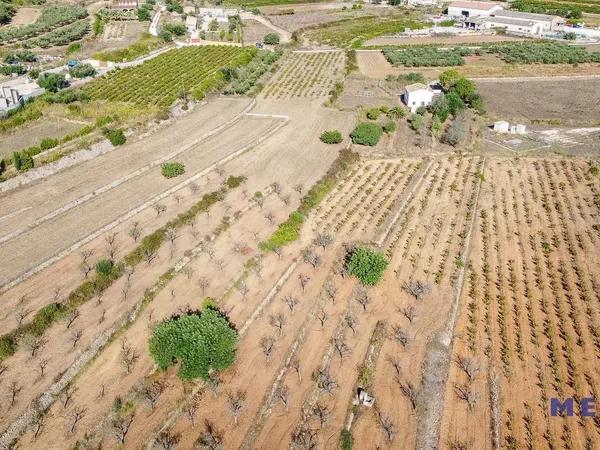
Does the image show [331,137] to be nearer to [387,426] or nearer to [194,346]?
[194,346]

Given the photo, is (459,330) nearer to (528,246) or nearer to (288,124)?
(528,246)

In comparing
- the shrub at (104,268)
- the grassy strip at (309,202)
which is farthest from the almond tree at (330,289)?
the shrub at (104,268)

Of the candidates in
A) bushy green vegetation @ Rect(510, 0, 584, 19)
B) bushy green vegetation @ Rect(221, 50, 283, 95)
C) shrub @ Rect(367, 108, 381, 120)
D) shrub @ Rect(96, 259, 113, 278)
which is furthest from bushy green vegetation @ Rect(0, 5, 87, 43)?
bushy green vegetation @ Rect(510, 0, 584, 19)

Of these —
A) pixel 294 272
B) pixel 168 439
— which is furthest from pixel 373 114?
pixel 168 439

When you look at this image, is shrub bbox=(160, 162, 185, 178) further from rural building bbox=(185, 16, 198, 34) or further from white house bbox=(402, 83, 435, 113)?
rural building bbox=(185, 16, 198, 34)

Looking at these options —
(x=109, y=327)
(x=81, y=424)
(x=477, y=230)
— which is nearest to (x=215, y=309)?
(x=109, y=327)

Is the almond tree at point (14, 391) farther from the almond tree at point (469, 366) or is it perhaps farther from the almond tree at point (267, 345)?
the almond tree at point (469, 366)
